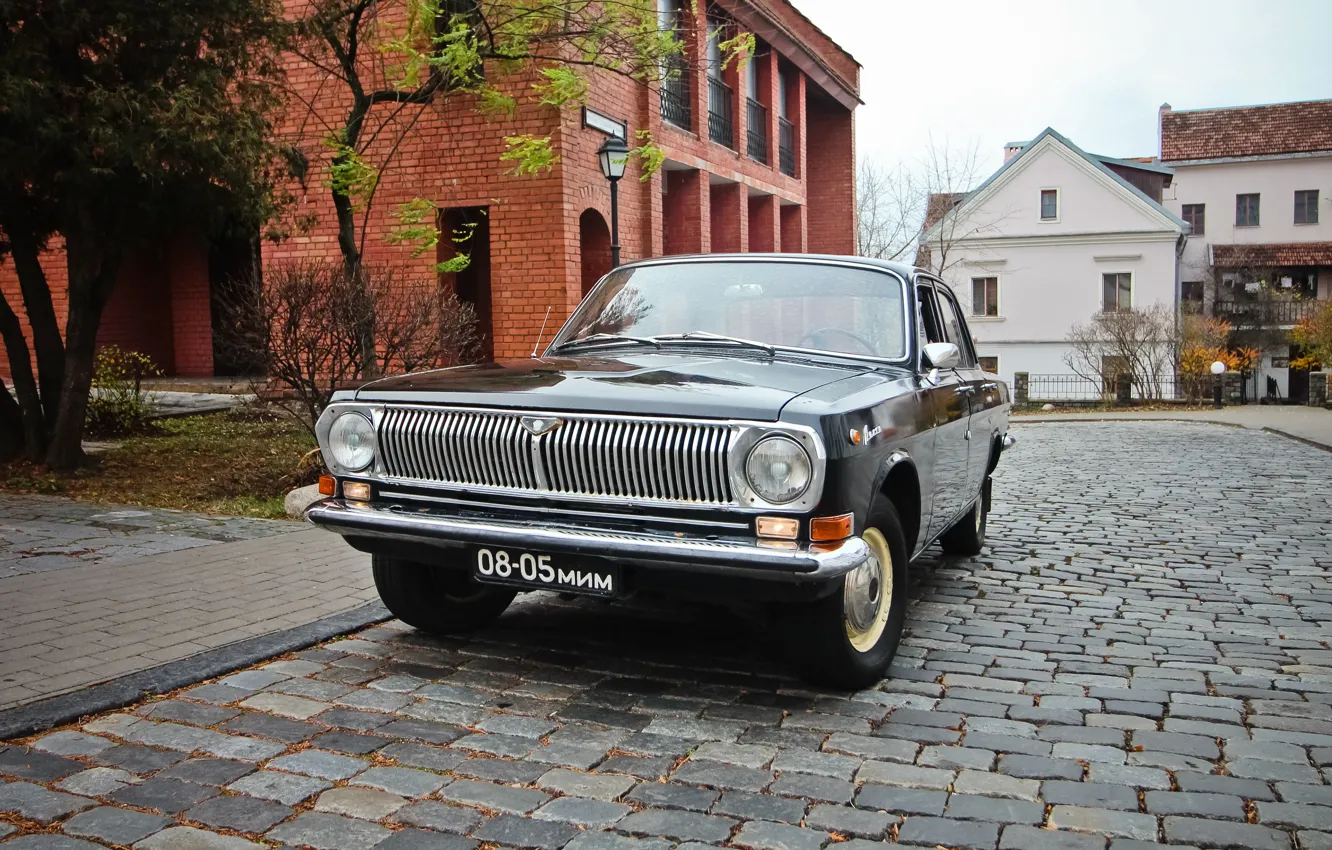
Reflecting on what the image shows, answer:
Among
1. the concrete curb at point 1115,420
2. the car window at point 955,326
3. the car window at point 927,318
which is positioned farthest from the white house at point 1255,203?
the car window at point 927,318

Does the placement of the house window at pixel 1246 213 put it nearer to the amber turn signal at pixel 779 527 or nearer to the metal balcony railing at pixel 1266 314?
the metal balcony railing at pixel 1266 314

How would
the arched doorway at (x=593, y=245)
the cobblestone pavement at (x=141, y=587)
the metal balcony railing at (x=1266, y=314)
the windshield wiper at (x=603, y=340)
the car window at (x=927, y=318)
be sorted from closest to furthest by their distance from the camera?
the cobblestone pavement at (x=141, y=587), the windshield wiper at (x=603, y=340), the car window at (x=927, y=318), the arched doorway at (x=593, y=245), the metal balcony railing at (x=1266, y=314)

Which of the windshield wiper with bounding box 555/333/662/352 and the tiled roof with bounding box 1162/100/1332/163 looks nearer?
the windshield wiper with bounding box 555/333/662/352

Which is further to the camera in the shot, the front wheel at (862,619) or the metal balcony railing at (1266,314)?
the metal balcony railing at (1266,314)

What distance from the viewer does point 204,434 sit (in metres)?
13.5

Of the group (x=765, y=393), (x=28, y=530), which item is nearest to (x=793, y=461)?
(x=765, y=393)

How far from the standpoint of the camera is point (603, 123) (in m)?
16.6

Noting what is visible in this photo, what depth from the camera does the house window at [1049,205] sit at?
155 ft

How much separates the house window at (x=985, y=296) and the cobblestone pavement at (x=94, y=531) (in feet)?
144

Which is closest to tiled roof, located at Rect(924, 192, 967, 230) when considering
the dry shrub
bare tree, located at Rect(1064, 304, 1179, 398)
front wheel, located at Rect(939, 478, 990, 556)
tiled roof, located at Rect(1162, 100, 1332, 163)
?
bare tree, located at Rect(1064, 304, 1179, 398)

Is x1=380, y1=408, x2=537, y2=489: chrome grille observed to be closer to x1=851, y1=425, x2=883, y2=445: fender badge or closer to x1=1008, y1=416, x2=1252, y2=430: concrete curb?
x1=851, y1=425, x2=883, y2=445: fender badge

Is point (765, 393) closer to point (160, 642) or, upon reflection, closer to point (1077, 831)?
point (1077, 831)

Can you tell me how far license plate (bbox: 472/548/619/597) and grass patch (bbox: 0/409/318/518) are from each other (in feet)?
16.2

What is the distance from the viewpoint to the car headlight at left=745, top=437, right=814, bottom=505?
3.96 meters
